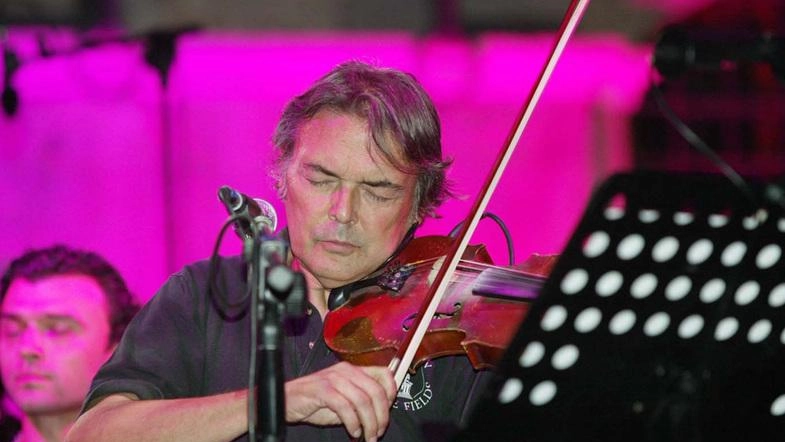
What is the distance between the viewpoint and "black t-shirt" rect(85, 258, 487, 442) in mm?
2207

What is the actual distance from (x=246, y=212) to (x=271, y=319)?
0.63 feet

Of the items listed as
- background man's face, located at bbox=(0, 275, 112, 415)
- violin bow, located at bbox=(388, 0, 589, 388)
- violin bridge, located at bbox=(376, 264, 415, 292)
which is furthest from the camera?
background man's face, located at bbox=(0, 275, 112, 415)

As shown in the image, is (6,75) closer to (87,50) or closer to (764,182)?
(87,50)

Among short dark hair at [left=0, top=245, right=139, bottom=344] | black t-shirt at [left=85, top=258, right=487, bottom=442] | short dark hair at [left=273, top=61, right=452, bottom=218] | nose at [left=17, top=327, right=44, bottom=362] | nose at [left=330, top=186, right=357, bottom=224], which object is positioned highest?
short dark hair at [left=273, top=61, right=452, bottom=218]

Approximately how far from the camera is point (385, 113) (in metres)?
2.36

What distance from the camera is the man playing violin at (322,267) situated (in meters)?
2.20

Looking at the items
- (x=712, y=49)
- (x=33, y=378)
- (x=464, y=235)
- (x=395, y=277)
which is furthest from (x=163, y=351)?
(x=33, y=378)

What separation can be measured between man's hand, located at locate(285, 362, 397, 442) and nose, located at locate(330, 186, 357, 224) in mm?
435

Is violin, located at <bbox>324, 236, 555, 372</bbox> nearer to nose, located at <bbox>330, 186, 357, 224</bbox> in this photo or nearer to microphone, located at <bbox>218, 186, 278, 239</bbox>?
nose, located at <bbox>330, 186, 357, 224</bbox>

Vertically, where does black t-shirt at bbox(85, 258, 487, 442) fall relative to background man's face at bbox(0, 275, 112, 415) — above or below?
above

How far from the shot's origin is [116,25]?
15.7 ft

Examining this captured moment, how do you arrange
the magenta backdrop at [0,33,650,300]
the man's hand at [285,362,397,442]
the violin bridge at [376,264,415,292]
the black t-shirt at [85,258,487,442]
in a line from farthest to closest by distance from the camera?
1. the magenta backdrop at [0,33,650,300]
2. the violin bridge at [376,264,415,292]
3. the black t-shirt at [85,258,487,442]
4. the man's hand at [285,362,397,442]

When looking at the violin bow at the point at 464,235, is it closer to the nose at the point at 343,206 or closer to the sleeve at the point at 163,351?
the nose at the point at 343,206

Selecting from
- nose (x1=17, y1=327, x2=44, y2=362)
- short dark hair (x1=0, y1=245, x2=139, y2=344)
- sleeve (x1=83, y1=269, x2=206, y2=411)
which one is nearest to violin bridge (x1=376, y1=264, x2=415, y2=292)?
sleeve (x1=83, y1=269, x2=206, y2=411)
